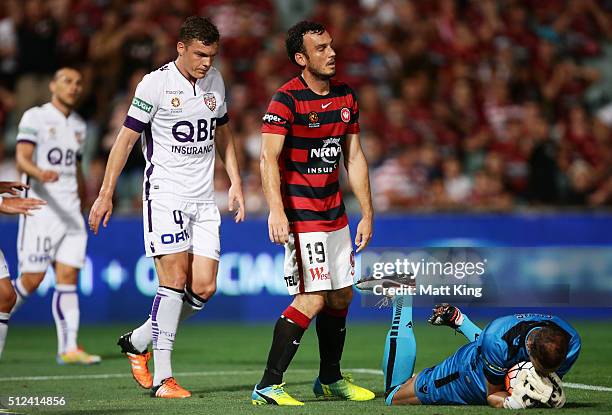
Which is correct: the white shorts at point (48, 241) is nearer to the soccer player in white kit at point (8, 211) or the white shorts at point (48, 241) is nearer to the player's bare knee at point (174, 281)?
the player's bare knee at point (174, 281)

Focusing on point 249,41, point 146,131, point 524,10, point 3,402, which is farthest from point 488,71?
point 3,402

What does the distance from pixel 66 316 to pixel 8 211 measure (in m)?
4.29

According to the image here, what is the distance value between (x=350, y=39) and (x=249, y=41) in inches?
66.7

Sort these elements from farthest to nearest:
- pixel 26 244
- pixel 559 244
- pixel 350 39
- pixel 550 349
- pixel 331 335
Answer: pixel 350 39 < pixel 559 244 < pixel 26 244 < pixel 331 335 < pixel 550 349

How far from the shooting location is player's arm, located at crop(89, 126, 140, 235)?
27.3ft

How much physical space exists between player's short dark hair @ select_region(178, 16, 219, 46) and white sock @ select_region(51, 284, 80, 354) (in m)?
4.07

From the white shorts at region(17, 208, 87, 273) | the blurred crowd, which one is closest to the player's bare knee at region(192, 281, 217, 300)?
the white shorts at region(17, 208, 87, 273)

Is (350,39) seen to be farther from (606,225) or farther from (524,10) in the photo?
(606,225)

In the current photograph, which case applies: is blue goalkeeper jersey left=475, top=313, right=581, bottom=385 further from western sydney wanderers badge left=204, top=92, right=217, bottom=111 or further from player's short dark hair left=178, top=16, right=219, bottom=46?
player's short dark hair left=178, top=16, right=219, bottom=46

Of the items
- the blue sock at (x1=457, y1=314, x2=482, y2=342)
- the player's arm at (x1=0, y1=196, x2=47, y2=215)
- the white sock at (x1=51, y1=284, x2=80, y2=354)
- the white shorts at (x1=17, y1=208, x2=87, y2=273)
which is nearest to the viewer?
the player's arm at (x1=0, y1=196, x2=47, y2=215)

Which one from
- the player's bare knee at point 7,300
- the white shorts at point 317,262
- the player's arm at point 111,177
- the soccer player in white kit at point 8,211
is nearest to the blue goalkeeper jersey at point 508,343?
the white shorts at point 317,262

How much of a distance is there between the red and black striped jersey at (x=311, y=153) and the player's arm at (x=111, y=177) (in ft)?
3.77

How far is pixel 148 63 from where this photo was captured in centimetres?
1834

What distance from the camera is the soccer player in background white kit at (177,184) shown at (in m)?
8.70
